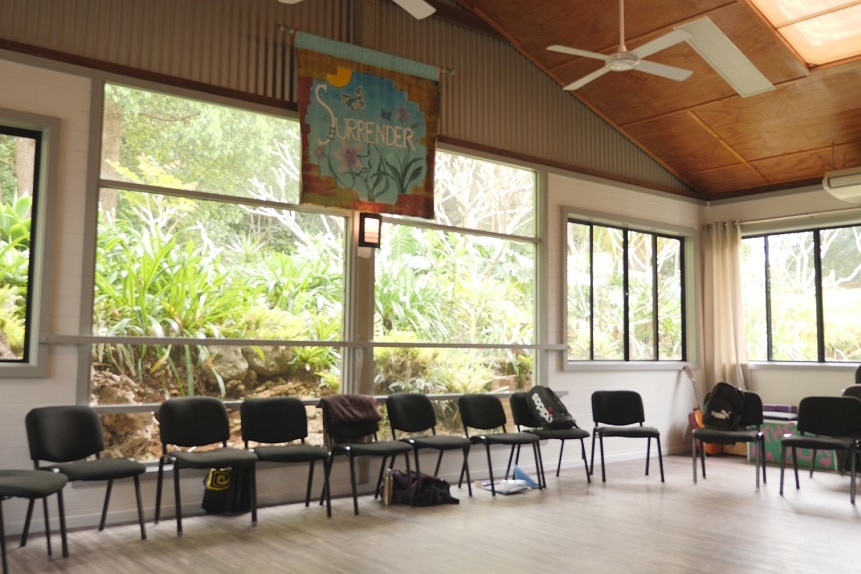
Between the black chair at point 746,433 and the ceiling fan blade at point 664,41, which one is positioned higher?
the ceiling fan blade at point 664,41

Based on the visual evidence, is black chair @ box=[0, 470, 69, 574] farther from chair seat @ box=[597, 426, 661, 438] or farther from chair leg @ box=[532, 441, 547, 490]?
chair seat @ box=[597, 426, 661, 438]

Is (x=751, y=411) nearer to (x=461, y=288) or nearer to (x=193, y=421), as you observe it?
(x=461, y=288)

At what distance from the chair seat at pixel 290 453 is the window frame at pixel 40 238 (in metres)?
1.53

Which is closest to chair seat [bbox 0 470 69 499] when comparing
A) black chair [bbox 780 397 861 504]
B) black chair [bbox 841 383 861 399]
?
black chair [bbox 780 397 861 504]

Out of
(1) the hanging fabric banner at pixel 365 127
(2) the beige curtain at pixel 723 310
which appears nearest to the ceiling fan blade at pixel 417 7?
(1) the hanging fabric banner at pixel 365 127

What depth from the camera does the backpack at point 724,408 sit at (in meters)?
7.23

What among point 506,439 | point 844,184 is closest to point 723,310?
point 844,184

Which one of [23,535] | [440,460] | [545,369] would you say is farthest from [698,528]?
[23,535]

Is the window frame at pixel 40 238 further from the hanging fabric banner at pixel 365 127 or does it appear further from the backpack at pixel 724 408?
the backpack at pixel 724 408

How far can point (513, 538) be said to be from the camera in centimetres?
490

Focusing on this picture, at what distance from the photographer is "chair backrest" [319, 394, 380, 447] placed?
593 centimetres

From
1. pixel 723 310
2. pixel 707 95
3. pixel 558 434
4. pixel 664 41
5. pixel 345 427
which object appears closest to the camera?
pixel 664 41

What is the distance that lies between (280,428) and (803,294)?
251 inches

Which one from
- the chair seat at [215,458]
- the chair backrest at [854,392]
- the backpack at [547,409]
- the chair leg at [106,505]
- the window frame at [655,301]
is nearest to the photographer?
the chair seat at [215,458]
